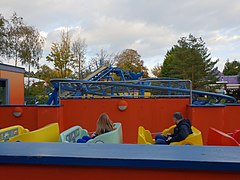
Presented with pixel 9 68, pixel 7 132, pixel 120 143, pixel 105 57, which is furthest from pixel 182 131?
pixel 105 57

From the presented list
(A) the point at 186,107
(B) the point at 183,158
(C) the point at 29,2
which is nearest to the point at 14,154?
(B) the point at 183,158

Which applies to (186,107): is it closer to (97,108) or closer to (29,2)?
(97,108)

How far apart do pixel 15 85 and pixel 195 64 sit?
29.2 meters

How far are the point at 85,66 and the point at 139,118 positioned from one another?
2040cm

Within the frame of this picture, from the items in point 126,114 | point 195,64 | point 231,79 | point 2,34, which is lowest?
point 126,114

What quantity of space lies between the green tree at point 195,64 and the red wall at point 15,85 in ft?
90.3

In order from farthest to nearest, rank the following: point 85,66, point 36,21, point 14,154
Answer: point 36,21 < point 85,66 < point 14,154

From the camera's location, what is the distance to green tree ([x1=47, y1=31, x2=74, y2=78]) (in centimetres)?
2592

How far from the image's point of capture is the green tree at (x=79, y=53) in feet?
88.0

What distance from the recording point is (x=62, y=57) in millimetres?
25891

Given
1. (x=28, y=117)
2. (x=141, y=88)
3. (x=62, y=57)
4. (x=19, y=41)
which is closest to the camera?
(x=28, y=117)

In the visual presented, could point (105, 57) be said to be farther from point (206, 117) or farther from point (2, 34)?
point (206, 117)

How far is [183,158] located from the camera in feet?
5.29

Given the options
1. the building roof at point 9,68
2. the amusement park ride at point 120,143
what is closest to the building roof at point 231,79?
the building roof at point 9,68
